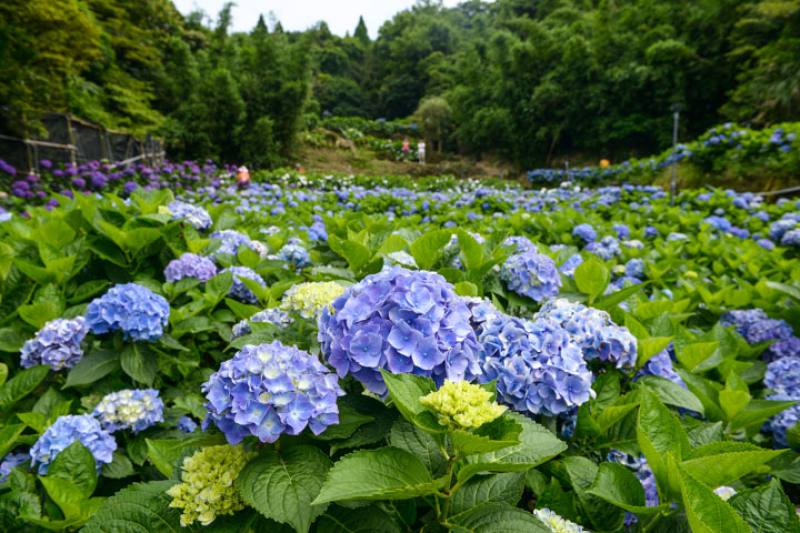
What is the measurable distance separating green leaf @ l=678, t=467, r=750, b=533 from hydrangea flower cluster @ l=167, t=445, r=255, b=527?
635 millimetres

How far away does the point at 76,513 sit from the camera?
995 millimetres

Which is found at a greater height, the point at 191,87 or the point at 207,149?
the point at 191,87

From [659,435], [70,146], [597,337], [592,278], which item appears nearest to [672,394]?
[597,337]

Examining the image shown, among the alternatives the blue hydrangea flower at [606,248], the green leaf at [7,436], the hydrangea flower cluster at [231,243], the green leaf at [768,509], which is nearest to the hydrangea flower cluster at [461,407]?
the green leaf at [768,509]

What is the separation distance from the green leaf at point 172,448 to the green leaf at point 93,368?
0.46 m

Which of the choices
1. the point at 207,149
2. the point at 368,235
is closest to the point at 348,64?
the point at 207,149

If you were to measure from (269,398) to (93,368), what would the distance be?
976 millimetres

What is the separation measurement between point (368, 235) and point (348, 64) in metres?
58.2

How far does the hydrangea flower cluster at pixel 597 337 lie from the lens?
110 cm

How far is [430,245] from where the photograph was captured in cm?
141

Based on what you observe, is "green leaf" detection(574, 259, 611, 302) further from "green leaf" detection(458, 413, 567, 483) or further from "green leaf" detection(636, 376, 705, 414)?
"green leaf" detection(458, 413, 567, 483)

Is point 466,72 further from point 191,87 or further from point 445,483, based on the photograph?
point 445,483

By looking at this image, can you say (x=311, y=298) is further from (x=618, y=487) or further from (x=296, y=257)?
(x=296, y=257)

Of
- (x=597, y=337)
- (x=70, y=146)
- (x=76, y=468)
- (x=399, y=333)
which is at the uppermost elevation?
(x=70, y=146)
